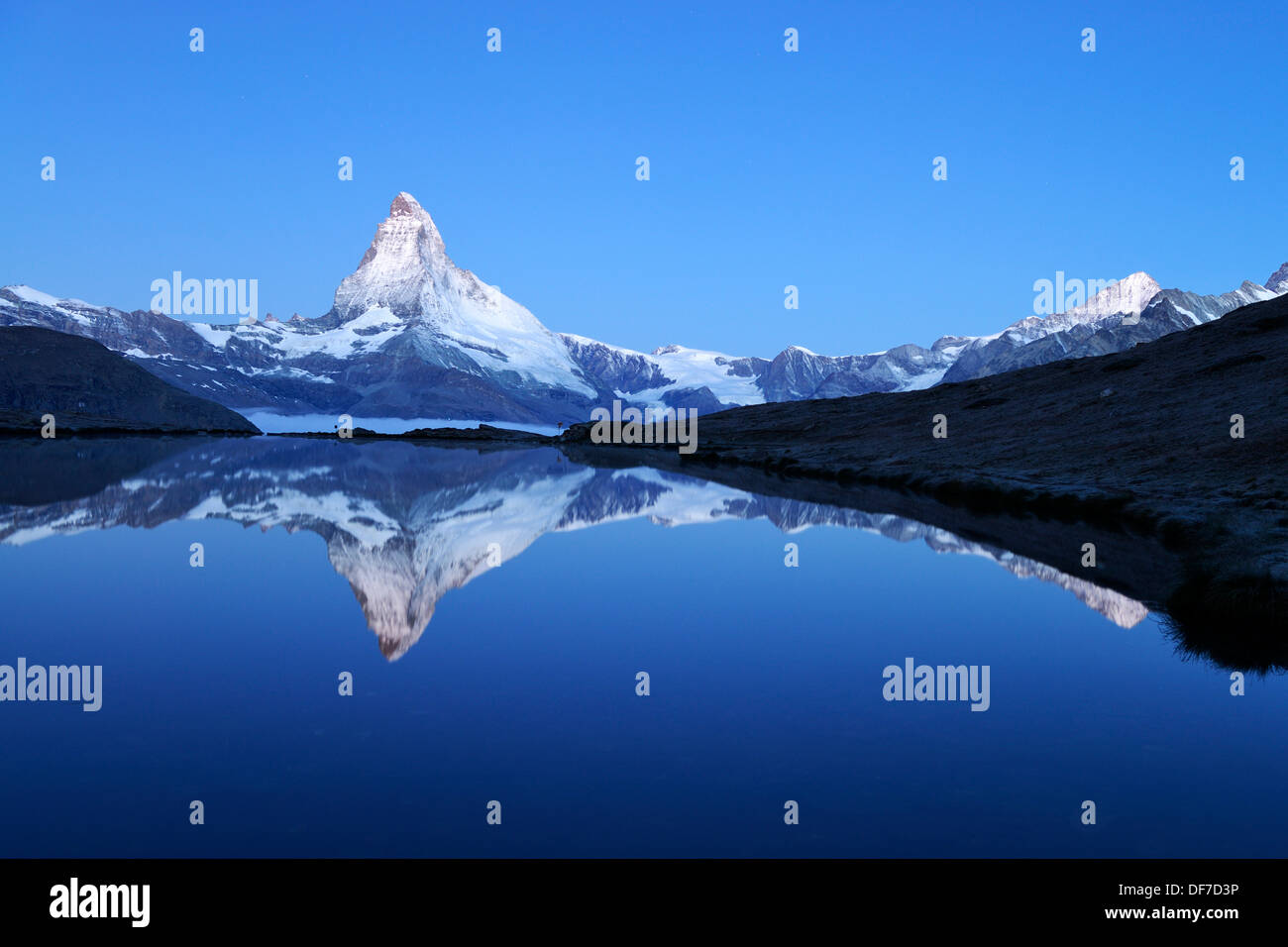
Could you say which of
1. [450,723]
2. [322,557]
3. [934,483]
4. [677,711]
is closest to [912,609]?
[677,711]

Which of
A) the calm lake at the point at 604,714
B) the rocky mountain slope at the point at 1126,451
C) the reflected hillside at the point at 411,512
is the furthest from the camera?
the rocky mountain slope at the point at 1126,451

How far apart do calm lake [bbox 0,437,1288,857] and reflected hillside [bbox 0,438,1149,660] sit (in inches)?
15.8

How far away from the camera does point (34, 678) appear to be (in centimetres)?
1480

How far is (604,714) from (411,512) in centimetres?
3122

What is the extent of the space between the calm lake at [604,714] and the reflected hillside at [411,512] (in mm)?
402

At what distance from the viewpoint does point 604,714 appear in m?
13.5

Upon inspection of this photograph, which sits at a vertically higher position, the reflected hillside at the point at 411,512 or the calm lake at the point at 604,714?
the reflected hillside at the point at 411,512

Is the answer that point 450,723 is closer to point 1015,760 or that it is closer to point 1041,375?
point 1015,760

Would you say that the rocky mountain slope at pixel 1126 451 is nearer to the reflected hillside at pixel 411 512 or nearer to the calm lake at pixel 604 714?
the reflected hillside at pixel 411 512

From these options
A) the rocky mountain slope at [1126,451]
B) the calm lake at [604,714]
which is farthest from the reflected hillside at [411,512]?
the rocky mountain slope at [1126,451]

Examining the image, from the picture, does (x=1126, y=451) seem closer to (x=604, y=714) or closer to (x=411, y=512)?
(x=411, y=512)

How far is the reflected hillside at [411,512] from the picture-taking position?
960 inches

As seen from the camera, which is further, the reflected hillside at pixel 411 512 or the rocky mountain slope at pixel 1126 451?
the rocky mountain slope at pixel 1126 451

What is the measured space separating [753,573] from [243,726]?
17.2 m
